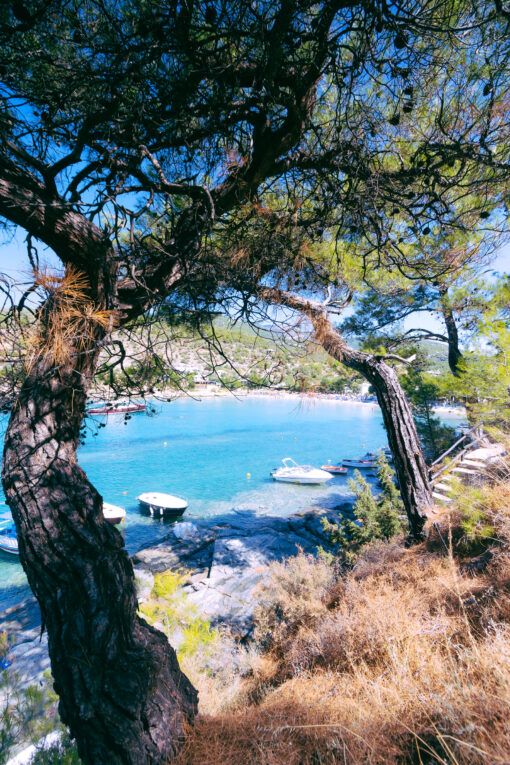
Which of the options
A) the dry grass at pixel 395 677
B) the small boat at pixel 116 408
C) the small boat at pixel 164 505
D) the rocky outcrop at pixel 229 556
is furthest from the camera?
the small boat at pixel 164 505

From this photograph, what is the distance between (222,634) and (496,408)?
4.99 meters

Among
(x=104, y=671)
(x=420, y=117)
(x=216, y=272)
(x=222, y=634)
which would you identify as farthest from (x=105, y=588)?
(x=222, y=634)

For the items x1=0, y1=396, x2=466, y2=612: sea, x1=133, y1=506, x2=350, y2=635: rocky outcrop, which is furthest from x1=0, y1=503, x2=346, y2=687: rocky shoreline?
x1=0, y1=396, x2=466, y2=612: sea

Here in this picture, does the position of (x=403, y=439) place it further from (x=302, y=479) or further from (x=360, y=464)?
(x=360, y=464)

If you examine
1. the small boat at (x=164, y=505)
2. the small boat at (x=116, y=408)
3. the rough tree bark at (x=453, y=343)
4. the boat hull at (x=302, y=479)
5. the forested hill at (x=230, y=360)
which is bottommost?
the boat hull at (x=302, y=479)

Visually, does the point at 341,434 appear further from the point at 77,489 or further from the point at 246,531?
the point at 77,489

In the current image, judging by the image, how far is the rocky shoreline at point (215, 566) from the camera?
443 centimetres

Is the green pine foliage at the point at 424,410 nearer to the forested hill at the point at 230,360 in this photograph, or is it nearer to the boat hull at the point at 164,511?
the boat hull at the point at 164,511

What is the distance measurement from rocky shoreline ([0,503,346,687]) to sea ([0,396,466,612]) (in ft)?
3.59

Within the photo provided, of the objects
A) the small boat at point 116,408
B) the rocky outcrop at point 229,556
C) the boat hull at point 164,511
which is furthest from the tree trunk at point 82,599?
the boat hull at point 164,511

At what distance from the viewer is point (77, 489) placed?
125 centimetres

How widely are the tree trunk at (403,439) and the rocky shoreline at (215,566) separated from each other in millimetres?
1949

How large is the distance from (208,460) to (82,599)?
68.8 ft

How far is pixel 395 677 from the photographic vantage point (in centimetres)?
140
